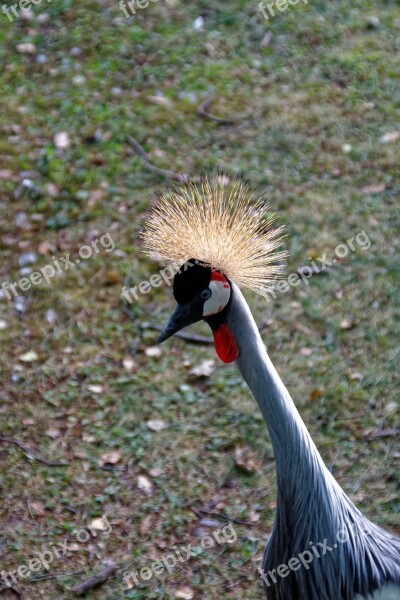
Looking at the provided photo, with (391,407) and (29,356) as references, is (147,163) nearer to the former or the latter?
(29,356)

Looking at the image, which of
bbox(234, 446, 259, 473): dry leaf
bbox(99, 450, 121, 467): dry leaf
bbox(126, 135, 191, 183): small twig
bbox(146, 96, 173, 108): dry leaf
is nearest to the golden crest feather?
bbox(234, 446, 259, 473): dry leaf

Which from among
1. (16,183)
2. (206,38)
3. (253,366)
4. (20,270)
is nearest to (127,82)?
(206,38)

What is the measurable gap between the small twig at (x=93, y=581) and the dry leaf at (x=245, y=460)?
1.97ft

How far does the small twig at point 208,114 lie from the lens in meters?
4.50

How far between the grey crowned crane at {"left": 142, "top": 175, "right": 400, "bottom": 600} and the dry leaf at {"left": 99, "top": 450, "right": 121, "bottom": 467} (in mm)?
1038

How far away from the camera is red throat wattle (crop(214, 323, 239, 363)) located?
2.07 metres

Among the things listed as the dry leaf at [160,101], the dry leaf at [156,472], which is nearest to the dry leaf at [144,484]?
the dry leaf at [156,472]

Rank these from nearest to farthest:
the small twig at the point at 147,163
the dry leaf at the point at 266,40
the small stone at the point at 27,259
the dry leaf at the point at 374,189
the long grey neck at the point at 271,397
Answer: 1. the long grey neck at the point at 271,397
2. the small stone at the point at 27,259
3. the dry leaf at the point at 374,189
4. the small twig at the point at 147,163
5. the dry leaf at the point at 266,40

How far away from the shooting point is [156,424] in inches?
131

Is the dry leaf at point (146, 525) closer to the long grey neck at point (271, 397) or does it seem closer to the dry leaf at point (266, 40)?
the long grey neck at point (271, 397)

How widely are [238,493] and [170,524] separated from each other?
27 centimetres

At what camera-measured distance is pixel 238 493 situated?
310cm

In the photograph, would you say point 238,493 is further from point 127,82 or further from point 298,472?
point 127,82

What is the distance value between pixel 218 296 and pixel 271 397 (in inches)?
10.8
